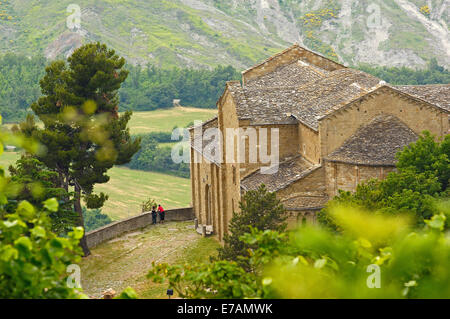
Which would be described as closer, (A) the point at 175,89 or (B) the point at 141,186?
(B) the point at 141,186

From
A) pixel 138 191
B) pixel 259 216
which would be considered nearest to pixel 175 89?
pixel 138 191

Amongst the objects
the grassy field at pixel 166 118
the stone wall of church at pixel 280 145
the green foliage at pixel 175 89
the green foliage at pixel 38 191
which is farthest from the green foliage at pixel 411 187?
the green foliage at pixel 175 89

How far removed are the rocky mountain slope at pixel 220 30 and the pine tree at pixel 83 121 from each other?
114m

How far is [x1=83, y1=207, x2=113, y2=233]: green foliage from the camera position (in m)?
69.8

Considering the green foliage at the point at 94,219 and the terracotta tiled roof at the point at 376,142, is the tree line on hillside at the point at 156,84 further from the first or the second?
the terracotta tiled roof at the point at 376,142

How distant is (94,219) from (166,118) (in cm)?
3820

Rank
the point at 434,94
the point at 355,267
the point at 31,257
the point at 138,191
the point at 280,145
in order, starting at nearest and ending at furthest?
the point at 31,257
the point at 355,267
the point at 280,145
the point at 434,94
the point at 138,191

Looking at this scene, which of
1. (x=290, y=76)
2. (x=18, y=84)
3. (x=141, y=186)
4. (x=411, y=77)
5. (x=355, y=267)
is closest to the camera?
(x=355, y=267)

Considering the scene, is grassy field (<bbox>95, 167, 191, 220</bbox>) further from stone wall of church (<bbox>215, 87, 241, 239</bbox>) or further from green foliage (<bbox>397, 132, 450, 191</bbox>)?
green foliage (<bbox>397, 132, 450, 191</bbox>)

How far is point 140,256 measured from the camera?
34656 millimetres

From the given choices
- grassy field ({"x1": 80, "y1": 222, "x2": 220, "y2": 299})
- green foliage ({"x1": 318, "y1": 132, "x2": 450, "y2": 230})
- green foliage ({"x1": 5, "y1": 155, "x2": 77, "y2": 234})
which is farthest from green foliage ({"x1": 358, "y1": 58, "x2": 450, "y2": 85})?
A: green foliage ({"x1": 318, "y1": 132, "x2": 450, "y2": 230})

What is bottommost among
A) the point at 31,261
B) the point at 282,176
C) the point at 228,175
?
the point at 228,175

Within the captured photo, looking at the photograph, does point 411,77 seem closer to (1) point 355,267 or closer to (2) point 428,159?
(2) point 428,159
